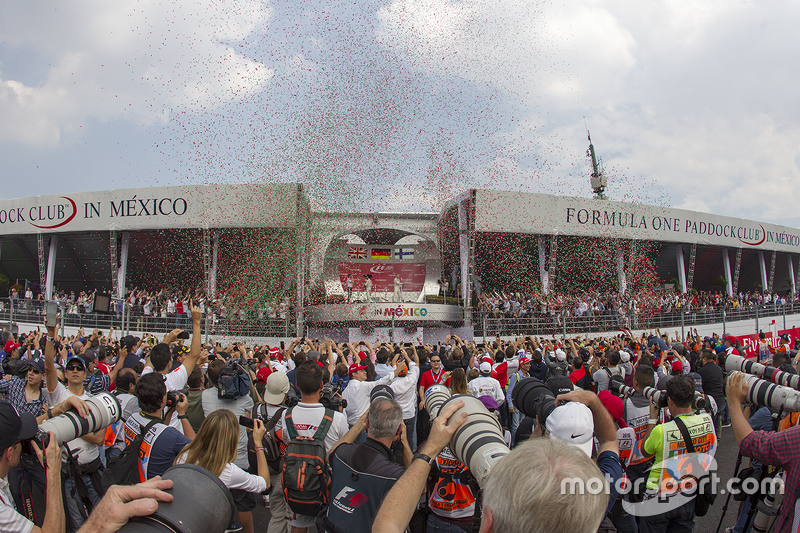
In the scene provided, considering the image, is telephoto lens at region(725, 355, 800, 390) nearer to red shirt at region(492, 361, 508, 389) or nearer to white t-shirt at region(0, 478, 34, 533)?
white t-shirt at region(0, 478, 34, 533)

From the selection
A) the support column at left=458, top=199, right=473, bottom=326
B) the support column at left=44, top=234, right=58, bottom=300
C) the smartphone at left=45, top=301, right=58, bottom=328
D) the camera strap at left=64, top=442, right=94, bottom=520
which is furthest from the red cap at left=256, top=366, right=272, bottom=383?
the support column at left=44, top=234, right=58, bottom=300

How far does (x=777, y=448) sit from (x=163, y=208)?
28666 millimetres

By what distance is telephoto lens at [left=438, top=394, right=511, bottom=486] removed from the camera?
6.15 ft

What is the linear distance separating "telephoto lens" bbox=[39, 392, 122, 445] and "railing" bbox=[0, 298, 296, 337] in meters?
17.2

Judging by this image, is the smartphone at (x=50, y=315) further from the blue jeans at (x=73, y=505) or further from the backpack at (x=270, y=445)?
the backpack at (x=270, y=445)

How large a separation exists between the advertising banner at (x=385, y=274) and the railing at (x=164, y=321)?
38.4 ft

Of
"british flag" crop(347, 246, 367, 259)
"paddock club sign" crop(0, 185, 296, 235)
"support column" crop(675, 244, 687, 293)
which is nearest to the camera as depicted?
"paddock club sign" crop(0, 185, 296, 235)

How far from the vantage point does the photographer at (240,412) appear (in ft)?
14.2

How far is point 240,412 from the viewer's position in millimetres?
5168

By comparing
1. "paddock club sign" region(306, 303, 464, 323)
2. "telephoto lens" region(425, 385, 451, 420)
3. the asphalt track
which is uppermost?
"paddock club sign" region(306, 303, 464, 323)

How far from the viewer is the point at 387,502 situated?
2.01 m

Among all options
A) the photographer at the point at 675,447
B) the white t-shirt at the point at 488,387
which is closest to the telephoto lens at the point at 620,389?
the photographer at the point at 675,447

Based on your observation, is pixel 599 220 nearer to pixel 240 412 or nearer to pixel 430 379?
pixel 430 379

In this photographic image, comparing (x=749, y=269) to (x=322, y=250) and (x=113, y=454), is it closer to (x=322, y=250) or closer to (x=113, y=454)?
(x=322, y=250)
